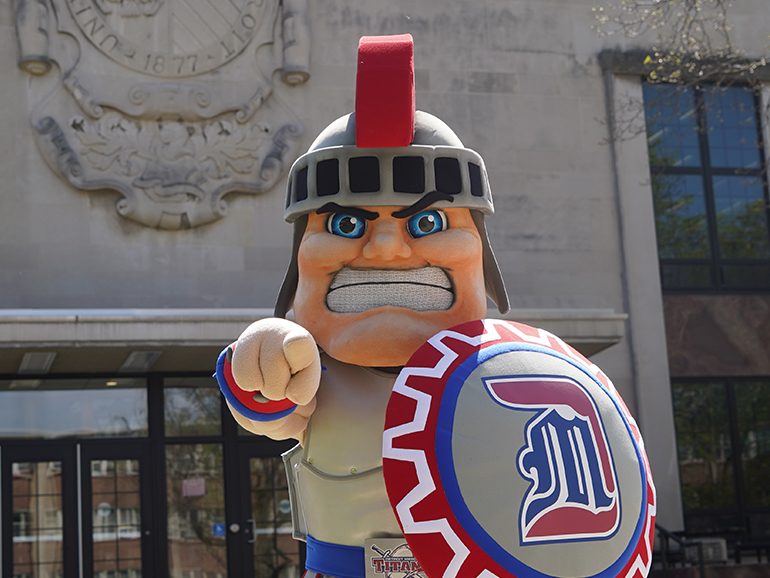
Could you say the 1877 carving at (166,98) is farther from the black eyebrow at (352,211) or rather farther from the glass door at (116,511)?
the black eyebrow at (352,211)

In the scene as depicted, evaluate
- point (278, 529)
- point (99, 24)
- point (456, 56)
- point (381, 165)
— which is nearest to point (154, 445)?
point (278, 529)

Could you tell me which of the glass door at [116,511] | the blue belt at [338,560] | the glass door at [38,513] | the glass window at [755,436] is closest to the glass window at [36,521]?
the glass door at [38,513]

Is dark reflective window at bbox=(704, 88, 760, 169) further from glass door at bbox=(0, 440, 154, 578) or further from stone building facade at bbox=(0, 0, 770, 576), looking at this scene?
glass door at bbox=(0, 440, 154, 578)

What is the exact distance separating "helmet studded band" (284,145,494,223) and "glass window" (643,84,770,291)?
859cm

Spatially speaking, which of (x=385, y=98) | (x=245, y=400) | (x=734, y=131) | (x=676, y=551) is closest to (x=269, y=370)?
(x=245, y=400)

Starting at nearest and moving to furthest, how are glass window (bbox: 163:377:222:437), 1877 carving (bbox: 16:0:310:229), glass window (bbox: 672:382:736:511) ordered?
1. 1877 carving (bbox: 16:0:310:229)
2. glass window (bbox: 163:377:222:437)
3. glass window (bbox: 672:382:736:511)

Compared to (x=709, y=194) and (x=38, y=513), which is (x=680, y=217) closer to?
(x=709, y=194)

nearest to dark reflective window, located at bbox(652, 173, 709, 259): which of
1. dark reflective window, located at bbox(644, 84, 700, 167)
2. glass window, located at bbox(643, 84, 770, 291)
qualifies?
glass window, located at bbox(643, 84, 770, 291)

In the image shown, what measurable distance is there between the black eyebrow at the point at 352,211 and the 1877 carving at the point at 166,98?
667 cm

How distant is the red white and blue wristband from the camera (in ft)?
9.77

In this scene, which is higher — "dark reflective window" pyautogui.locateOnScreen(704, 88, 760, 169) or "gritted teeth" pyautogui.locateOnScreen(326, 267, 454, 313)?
"dark reflective window" pyautogui.locateOnScreen(704, 88, 760, 169)

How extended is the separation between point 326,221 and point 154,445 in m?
6.98

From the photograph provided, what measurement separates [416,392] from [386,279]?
73cm

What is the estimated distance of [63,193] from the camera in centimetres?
976
